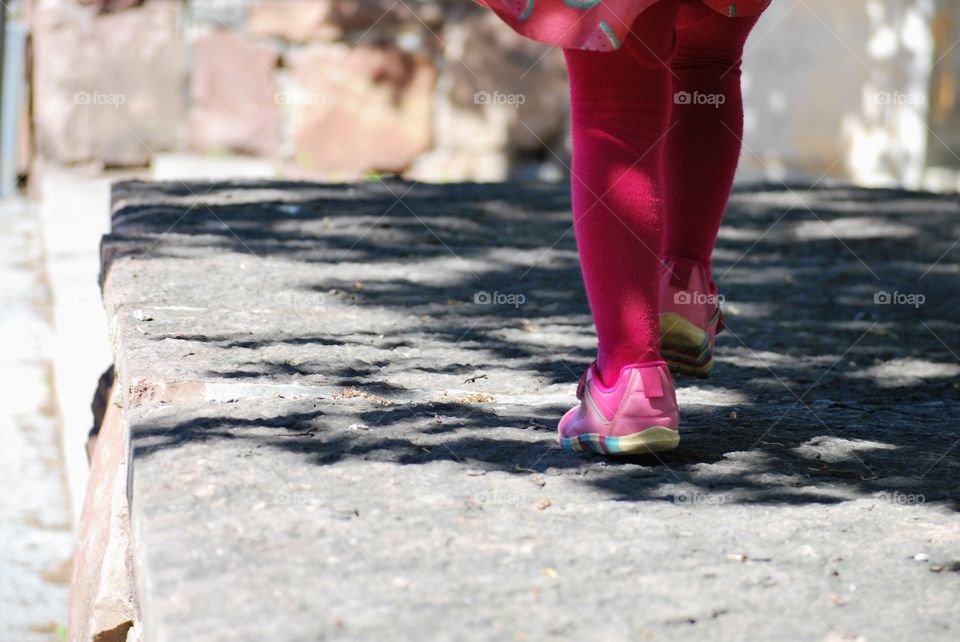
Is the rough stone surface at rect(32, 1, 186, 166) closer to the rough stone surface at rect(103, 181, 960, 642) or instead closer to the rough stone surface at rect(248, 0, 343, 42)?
the rough stone surface at rect(248, 0, 343, 42)

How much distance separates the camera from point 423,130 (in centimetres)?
609

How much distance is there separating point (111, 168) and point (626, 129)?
4.66 metres

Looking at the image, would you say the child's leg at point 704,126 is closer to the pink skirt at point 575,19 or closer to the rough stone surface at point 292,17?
the pink skirt at point 575,19

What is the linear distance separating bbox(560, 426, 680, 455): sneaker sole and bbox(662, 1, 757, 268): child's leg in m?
0.46

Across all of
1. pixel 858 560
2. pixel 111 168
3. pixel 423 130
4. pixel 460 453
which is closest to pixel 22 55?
pixel 111 168

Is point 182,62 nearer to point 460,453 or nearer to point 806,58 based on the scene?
point 806,58

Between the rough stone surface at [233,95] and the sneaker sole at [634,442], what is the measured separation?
167 inches

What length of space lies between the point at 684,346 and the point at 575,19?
0.67 m

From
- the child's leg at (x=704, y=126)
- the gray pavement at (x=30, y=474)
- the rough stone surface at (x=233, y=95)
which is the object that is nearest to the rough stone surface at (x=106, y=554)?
the gray pavement at (x=30, y=474)

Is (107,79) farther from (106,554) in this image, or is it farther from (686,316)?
(686,316)

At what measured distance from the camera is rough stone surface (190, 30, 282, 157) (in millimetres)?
5875

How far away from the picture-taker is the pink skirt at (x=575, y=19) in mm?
1790

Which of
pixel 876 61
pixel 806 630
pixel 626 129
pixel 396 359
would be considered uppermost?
pixel 876 61

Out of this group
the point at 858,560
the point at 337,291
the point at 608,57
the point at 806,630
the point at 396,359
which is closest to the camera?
the point at 806,630
